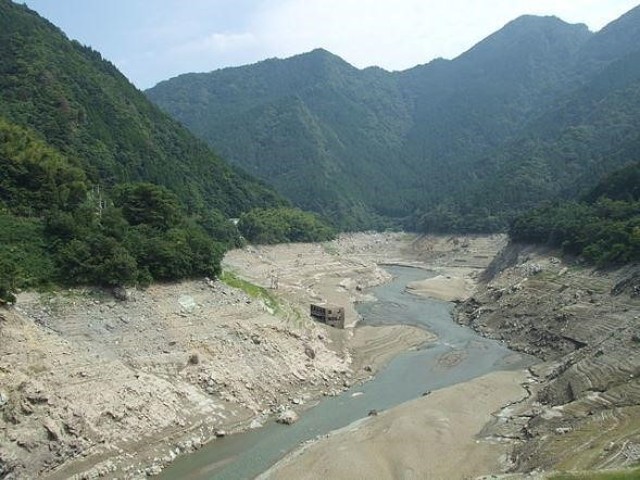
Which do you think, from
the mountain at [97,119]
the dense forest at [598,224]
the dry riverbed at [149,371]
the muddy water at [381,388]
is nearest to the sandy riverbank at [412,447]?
the muddy water at [381,388]

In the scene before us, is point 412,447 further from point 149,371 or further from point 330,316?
point 330,316

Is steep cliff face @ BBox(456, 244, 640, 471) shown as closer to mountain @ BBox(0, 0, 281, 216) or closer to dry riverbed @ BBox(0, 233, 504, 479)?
dry riverbed @ BBox(0, 233, 504, 479)

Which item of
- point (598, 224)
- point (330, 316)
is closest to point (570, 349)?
point (330, 316)

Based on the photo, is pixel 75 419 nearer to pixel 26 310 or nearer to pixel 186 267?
pixel 26 310

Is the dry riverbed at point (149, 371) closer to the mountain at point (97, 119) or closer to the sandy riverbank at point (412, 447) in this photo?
the sandy riverbank at point (412, 447)

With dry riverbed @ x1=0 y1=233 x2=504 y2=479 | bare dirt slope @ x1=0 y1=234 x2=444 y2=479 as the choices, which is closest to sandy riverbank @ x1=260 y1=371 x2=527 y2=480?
dry riverbed @ x1=0 y1=233 x2=504 y2=479

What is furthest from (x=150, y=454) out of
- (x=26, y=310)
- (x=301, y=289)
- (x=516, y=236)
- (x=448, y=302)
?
(x=516, y=236)
